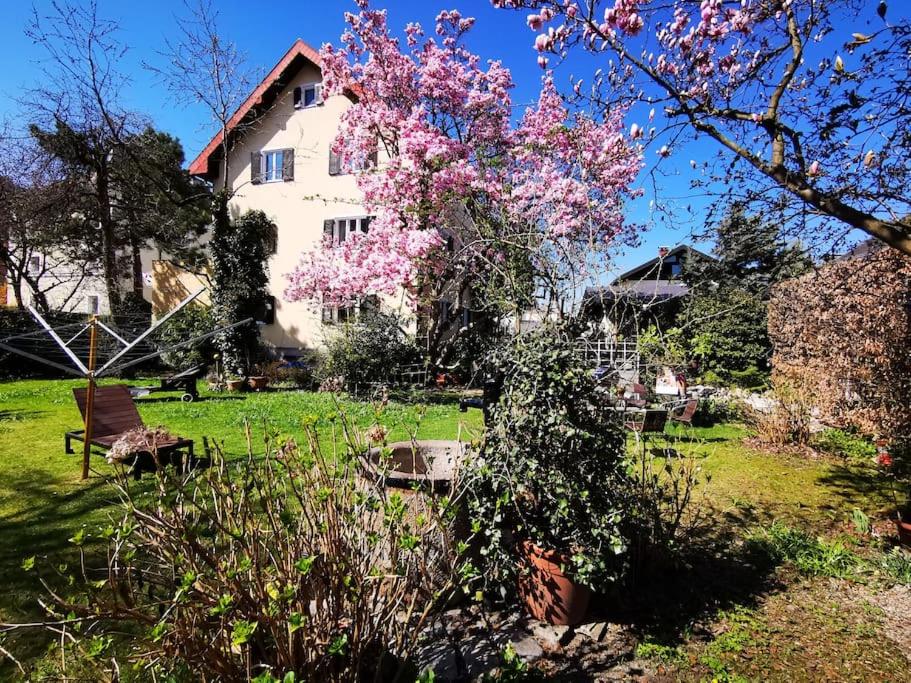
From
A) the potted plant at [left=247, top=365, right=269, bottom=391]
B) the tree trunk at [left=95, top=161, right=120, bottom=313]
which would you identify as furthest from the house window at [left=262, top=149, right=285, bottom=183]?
the potted plant at [left=247, top=365, right=269, bottom=391]

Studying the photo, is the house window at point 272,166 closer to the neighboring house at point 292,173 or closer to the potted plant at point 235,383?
the neighboring house at point 292,173

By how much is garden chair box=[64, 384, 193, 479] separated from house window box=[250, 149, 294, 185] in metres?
14.6

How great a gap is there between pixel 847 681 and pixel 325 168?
778 inches

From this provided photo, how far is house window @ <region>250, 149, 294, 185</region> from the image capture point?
19.3m

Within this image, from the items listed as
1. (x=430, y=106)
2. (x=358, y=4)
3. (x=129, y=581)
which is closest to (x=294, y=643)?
(x=129, y=581)

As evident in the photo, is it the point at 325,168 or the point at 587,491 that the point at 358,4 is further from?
the point at 587,491

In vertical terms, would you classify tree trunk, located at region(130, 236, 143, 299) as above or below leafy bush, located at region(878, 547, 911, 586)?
above

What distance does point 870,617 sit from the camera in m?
3.51

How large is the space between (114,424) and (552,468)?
252 inches

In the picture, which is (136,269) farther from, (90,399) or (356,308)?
(90,399)

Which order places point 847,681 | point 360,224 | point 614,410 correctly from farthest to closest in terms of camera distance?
point 360,224, point 614,410, point 847,681

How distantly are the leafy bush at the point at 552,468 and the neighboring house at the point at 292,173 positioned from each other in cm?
1554

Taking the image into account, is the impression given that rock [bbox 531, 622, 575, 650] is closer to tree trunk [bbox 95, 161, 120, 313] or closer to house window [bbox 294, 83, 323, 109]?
house window [bbox 294, 83, 323, 109]

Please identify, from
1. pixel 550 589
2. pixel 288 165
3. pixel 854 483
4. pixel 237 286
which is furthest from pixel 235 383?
pixel 854 483
